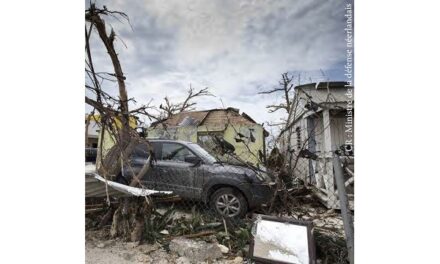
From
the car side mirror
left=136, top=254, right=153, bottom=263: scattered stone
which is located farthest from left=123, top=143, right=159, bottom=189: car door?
left=136, top=254, right=153, bottom=263: scattered stone

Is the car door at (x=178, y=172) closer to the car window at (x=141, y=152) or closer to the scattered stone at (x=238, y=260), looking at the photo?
the car window at (x=141, y=152)

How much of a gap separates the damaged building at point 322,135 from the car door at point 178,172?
71 centimetres

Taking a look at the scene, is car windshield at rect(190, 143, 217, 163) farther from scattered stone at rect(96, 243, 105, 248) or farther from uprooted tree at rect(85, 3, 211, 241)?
scattered stone at rect(96, 243, 105, 248)

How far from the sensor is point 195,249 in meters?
1.69

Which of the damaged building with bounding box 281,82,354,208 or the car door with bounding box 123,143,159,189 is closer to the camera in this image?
the damaged building with bounding box 281,82,354,208

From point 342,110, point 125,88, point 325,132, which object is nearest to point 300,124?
point 325,132

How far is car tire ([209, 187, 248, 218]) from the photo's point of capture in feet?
6.55

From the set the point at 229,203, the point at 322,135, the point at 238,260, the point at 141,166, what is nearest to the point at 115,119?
the point at 141,166

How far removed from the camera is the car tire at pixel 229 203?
6.55ft

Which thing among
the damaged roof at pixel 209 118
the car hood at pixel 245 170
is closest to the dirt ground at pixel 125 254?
the car hood at pixel 245 170

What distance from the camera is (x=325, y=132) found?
171 cm

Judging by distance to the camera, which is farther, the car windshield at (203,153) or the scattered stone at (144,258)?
the car windshield at (203,153)
